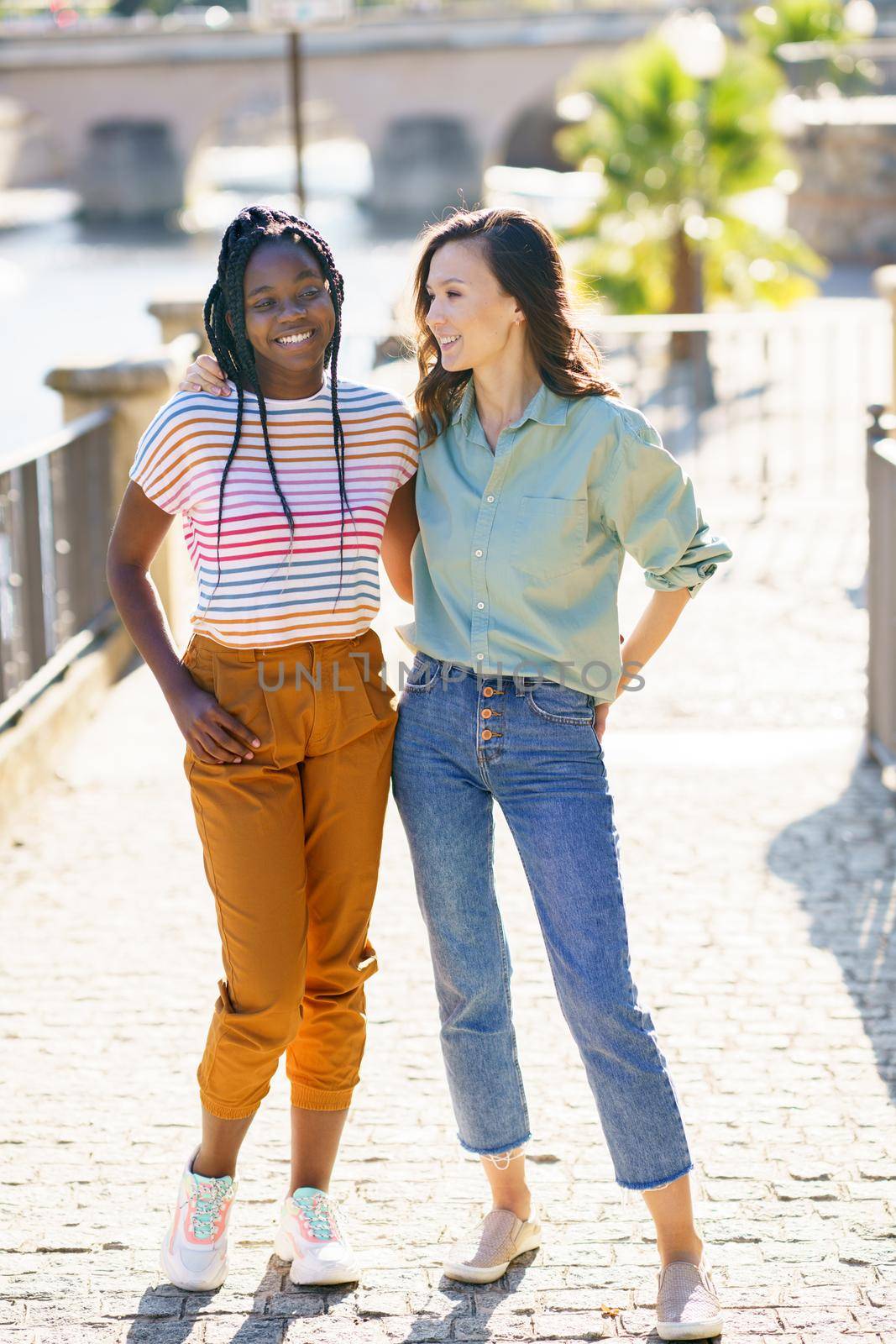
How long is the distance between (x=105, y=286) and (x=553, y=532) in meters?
35.3

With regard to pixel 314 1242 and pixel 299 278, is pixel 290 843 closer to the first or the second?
pixel 314 1242

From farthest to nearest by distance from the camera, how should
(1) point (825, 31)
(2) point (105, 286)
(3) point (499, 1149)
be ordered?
(2) point (105, 286) → (1) point (825, 31) → (3) point (499, 1149)

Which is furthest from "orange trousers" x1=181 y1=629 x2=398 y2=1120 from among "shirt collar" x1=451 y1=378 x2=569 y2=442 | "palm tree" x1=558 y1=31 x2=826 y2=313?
"palm tree" x1=558 y1=31 x2=826 y2=313

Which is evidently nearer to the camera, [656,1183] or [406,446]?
[656,1183]

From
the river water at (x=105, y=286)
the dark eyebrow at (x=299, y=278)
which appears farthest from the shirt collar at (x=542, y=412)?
the river water at (x=105, y=286)

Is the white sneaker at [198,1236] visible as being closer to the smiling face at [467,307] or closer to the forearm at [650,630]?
the forearm at [650,630]

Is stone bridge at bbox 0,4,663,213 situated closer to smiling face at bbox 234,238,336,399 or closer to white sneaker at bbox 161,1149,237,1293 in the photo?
smiling face at bbox 234,238,336,399

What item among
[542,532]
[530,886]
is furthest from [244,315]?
[530,886]

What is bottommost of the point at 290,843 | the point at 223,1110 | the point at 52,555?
the point at 223,1110

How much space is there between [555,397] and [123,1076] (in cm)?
189

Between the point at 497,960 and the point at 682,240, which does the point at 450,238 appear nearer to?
the point at 497,960

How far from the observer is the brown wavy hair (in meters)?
2.73

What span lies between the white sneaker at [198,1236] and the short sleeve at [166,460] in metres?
1.20

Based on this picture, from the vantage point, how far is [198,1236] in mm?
2881
